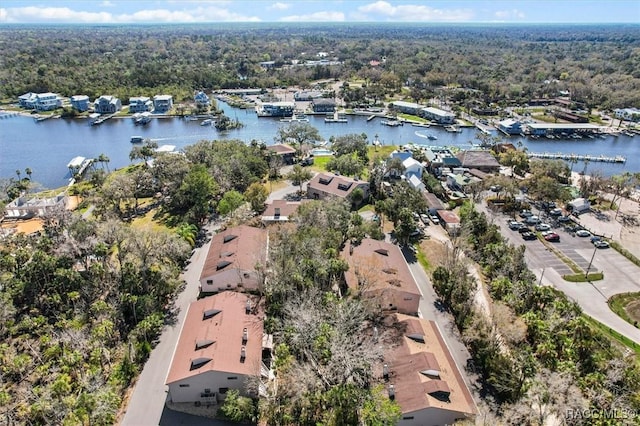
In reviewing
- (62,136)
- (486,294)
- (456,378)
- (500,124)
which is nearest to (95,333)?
(456,378)

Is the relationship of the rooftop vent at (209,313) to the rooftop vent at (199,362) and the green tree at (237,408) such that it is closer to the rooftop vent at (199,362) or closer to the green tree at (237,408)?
the rooftop vent at (199,362)

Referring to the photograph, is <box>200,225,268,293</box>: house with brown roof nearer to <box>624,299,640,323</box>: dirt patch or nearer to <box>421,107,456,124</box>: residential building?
<box>624,299,640,323</box>: dirt patch

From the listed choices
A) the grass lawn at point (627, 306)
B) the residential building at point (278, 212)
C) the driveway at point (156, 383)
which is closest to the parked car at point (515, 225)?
the grass lawn at point (627, 306)

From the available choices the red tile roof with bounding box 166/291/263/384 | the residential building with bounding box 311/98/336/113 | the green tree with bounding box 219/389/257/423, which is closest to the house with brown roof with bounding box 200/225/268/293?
the red tile roof with bounding box 166/291/263/384

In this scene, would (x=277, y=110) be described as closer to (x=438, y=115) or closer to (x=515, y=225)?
(x=438, y=115)

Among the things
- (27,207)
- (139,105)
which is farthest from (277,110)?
(27,207)

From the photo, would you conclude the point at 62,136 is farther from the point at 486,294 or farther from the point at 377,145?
the point at 486,294
